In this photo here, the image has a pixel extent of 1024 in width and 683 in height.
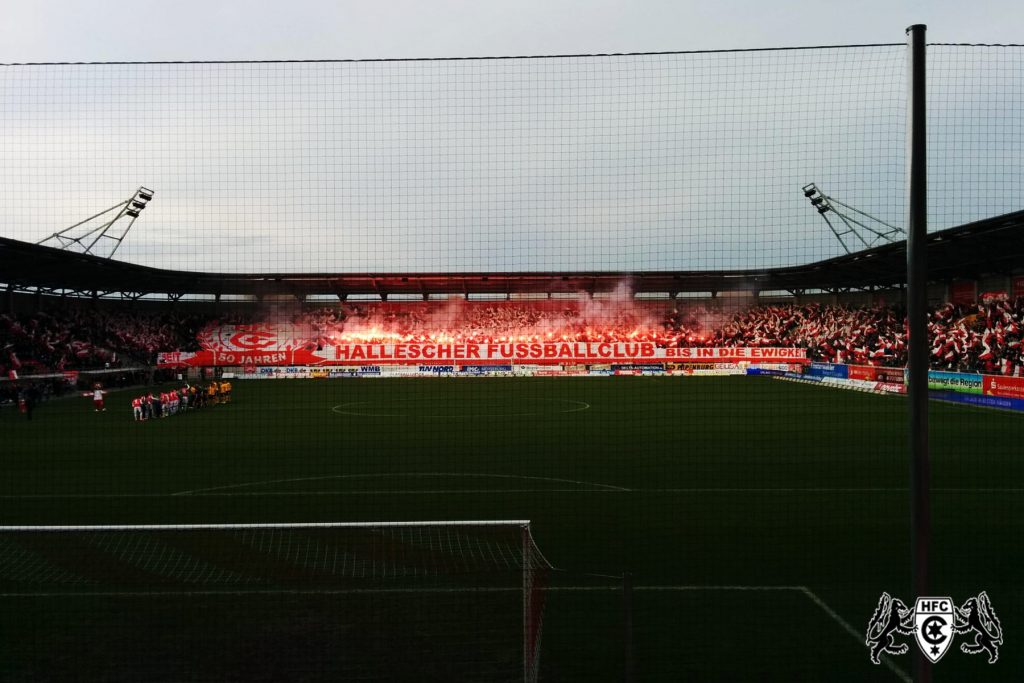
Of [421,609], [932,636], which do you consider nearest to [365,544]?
[421,609]

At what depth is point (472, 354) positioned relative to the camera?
4616cm

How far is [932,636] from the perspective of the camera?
4098mm

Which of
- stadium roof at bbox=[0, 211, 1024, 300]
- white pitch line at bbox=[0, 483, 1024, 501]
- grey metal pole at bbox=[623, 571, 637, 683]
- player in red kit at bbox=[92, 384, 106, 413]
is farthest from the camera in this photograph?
stadium roof at bbox=[0, 211, 1024, 300]

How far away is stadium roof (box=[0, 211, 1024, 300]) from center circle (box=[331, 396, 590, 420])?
16.2 ft

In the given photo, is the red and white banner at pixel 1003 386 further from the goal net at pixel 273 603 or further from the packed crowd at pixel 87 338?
the packed crowd at pixel 87 338

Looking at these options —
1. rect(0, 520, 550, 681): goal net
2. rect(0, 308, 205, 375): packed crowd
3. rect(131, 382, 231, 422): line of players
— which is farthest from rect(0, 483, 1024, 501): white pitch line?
rect(0, 308, 205, 375): packed crowd

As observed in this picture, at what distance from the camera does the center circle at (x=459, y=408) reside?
24203 millimetres

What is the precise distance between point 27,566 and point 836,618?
8.46 metres

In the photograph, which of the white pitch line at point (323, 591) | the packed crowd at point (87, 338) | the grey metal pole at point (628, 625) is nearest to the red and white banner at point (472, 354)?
the packed crowd at point (87, 338)

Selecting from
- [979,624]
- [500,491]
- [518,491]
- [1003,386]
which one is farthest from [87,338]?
[979,624]

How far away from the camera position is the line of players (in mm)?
23781

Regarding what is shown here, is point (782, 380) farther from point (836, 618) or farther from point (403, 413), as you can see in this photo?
point (836, 618)

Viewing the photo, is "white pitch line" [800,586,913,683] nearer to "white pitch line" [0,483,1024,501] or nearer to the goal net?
the goal net

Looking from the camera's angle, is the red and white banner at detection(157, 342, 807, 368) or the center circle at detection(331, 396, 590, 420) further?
the red and white banner at detection(157, 342, 807, 368)
